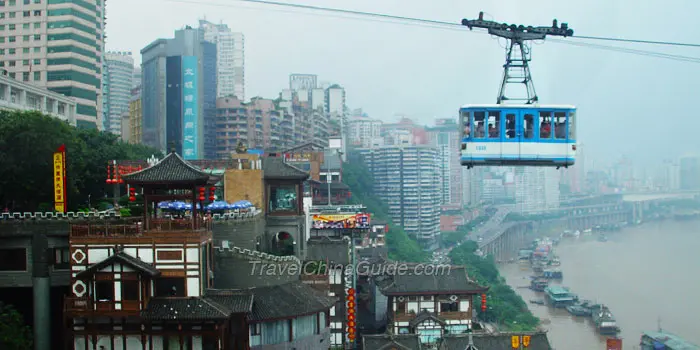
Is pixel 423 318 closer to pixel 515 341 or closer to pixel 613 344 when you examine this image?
pixel 515 341

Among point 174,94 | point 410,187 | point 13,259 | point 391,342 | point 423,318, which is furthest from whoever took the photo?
point 410,187

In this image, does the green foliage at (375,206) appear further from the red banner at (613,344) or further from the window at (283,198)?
the window at (283,198)

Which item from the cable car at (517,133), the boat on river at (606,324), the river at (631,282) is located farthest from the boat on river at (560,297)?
the cable car at (517,133)

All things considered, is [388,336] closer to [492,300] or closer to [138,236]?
[138,236]

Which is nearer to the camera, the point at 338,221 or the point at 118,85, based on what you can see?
the point at 338,221

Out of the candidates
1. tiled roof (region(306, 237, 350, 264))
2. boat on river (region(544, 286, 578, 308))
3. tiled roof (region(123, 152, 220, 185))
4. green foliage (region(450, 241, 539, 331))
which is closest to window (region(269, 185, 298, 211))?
tiled roof (region(306, 237, 350, 264))

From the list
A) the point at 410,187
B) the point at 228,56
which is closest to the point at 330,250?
the point at 410,187
